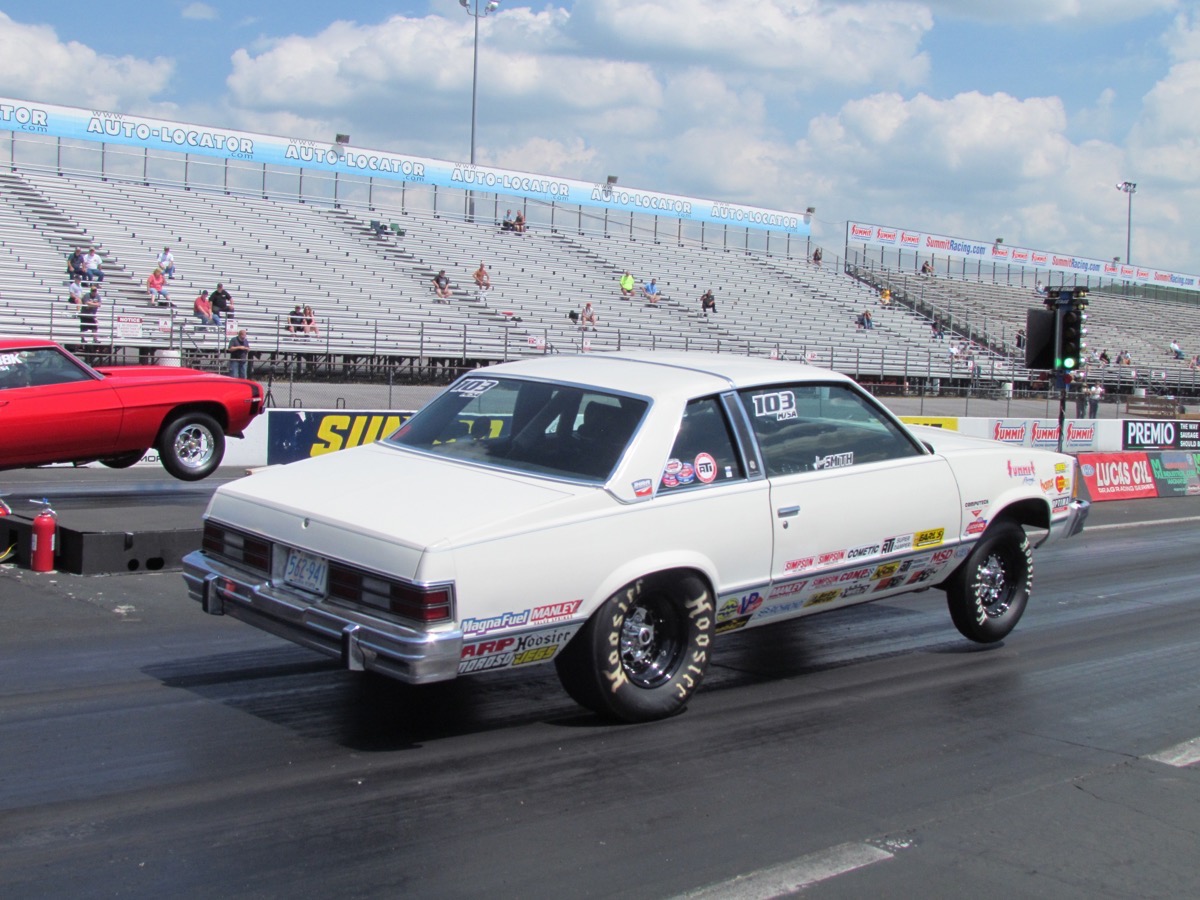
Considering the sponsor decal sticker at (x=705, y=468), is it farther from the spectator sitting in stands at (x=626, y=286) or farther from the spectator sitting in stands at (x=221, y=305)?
the spectator sitting in stands at (x=626, y=286)

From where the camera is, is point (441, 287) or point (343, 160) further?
point (343, 160)

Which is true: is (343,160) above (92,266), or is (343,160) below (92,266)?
above

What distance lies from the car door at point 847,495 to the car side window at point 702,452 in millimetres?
202

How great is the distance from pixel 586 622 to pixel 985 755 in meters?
1.94

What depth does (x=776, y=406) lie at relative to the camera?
21.2ft

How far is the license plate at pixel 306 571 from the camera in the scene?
5.24m

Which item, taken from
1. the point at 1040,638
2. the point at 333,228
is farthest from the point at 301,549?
the point at 333,228

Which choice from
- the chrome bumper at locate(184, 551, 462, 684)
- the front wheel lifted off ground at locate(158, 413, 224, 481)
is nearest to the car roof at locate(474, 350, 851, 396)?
the chrome bumper at locate(184, 551, 462, 684)

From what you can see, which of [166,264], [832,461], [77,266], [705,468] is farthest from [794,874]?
[166,264]

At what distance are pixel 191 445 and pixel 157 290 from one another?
1452 centimetres

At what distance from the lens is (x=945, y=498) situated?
7.02 meters

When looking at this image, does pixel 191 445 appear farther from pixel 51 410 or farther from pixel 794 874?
pixel 794 874

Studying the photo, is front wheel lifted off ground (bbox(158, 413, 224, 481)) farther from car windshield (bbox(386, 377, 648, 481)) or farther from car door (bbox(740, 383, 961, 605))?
car door (bbox(740, 383, 961, 605))

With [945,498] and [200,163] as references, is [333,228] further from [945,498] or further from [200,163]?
[945,498]
